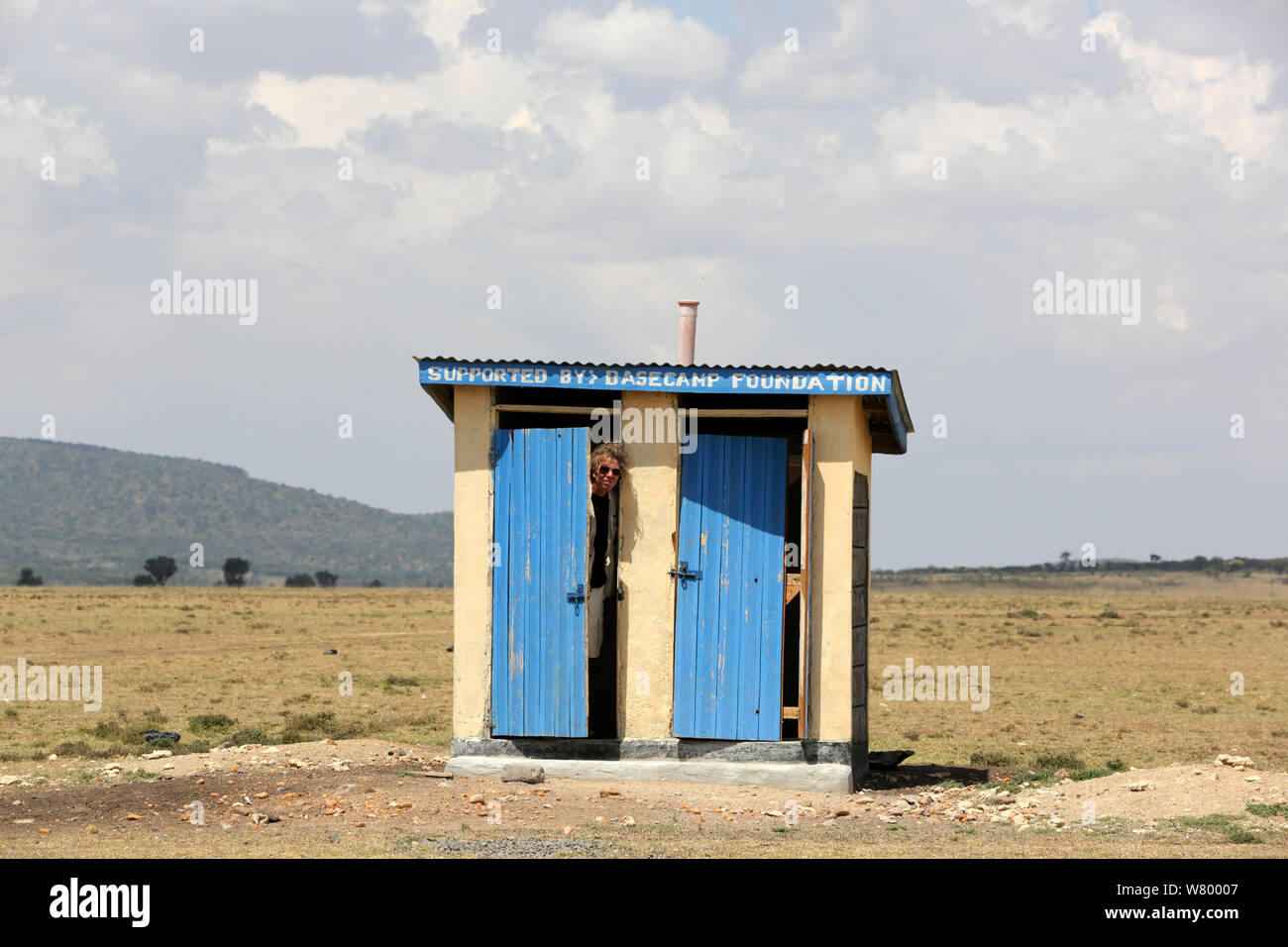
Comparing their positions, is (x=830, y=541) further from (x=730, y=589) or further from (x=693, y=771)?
(x=693, y=771)

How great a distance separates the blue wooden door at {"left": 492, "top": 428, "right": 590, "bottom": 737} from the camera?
13828 mm

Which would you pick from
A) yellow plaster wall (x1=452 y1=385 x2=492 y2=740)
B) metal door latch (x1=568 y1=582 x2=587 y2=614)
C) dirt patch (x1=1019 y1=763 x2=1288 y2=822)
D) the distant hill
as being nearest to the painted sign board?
yellow plaster wall (x1=452 y1=385 x2=492 y2=740)

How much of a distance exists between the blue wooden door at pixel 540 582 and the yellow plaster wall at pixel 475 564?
10 cm

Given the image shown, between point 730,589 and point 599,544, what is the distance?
2.11 metres

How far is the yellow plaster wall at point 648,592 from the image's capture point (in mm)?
13922

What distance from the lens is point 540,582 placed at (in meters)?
13.9

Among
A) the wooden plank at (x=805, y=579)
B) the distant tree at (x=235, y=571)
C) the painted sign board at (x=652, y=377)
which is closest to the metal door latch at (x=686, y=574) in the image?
the wooden plank at (x=805, y=579)

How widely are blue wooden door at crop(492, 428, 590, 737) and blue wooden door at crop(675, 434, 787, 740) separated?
0.99 m

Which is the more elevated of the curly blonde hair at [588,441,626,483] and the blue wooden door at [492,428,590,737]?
the curly blonde hair at [588,441,626,483]

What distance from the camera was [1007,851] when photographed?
10.6 m

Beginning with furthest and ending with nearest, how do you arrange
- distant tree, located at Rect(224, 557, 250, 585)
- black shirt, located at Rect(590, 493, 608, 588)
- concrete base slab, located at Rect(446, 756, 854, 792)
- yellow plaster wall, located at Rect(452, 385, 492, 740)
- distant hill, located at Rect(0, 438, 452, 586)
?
distant hill, located at Rect(0, 438, 452, 586), distant tree, located at Rect(224, 557, 250, 585), black shirt, located at Rect(590, 493, 608, 588), yellow plaster wall, located at Rect(452, 385, 492, 740), concrete base slab, located at Rect(446, 756, 854, 792)

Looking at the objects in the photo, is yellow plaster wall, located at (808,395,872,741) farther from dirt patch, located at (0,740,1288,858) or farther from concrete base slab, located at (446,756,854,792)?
dirt patch, located at (0,740,1288,858)

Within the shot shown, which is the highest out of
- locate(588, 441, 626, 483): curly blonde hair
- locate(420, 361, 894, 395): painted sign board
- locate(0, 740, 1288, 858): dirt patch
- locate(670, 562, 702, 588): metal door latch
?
locate(420, 361, 894, 395): painted sign board

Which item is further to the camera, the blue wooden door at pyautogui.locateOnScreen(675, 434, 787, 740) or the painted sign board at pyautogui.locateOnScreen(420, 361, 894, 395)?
the blue wooden door at pyautogui.locateOnScreen(675, 434, 787, 740)
